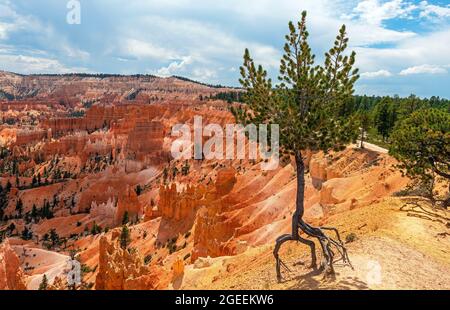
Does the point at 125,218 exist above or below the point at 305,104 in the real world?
below

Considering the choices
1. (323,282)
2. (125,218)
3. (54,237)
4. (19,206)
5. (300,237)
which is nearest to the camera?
(323,282)

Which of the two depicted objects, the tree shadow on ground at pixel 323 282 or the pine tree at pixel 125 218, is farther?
the pine tree at pixel 125 218

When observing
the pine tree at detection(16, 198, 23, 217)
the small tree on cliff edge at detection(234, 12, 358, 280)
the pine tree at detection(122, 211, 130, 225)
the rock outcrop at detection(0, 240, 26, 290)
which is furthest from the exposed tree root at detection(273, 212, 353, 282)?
the pine tree at detection(16, 198, 23, 217)

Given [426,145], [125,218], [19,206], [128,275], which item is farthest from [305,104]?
[19,206]

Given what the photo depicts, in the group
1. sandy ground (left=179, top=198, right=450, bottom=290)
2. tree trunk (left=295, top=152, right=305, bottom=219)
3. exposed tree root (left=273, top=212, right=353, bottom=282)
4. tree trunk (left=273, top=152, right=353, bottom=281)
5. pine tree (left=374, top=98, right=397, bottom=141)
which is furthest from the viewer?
pine tree (left=374, top=98, right=397, bottom=141)

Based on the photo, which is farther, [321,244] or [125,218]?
[125,218]

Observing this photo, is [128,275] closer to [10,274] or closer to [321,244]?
[10,274]

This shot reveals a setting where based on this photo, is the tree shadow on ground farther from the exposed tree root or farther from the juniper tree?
the juniper tree

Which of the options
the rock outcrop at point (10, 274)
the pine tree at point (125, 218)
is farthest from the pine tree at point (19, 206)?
the rock outcrop at point (10, 274)

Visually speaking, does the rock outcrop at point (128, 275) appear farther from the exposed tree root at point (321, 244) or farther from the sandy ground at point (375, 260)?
the exposed tree root at point (321, 244)

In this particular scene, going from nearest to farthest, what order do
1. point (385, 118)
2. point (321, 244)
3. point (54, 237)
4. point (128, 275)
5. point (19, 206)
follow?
point (321, 244) → point (128, 275) → point (385, 118) → point (54, 237) → point (19, 206)

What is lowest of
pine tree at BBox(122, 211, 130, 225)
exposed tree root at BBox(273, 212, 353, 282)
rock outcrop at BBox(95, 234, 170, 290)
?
pine tree at BBox(122, 211, 130, 225)

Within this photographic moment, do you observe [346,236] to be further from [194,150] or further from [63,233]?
[194,150]
